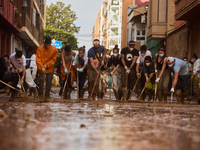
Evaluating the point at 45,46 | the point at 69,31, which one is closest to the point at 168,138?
the point at 45,46

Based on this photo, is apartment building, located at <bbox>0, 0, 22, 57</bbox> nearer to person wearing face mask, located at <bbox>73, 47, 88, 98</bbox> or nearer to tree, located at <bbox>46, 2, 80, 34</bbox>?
person wearing face mask, located at <bbox>73, 47, 88, 98</bbox>

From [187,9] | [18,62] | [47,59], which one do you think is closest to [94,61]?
[47,59]

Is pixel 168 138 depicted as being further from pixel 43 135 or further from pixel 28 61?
pixel 28 61

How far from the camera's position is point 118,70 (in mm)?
14469

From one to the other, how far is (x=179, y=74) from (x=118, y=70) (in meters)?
1.89

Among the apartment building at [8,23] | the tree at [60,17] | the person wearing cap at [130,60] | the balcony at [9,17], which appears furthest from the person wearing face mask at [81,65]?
the tree at [60,17]

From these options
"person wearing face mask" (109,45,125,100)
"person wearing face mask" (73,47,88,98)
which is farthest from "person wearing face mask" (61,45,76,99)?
"person wearing face mask" (109,45,125,100)

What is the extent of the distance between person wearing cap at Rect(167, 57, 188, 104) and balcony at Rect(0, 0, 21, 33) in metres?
10.6

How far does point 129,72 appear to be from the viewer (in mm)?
14336

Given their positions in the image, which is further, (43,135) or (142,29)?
(142,29)

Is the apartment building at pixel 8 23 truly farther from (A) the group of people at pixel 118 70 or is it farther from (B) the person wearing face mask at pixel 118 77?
(B) the person wearing face mask at pixel 118 77

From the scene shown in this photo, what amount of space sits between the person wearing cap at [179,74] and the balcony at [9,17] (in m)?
10.6

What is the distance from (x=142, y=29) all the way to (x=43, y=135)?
45.5 meters

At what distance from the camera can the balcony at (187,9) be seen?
69.4ft
